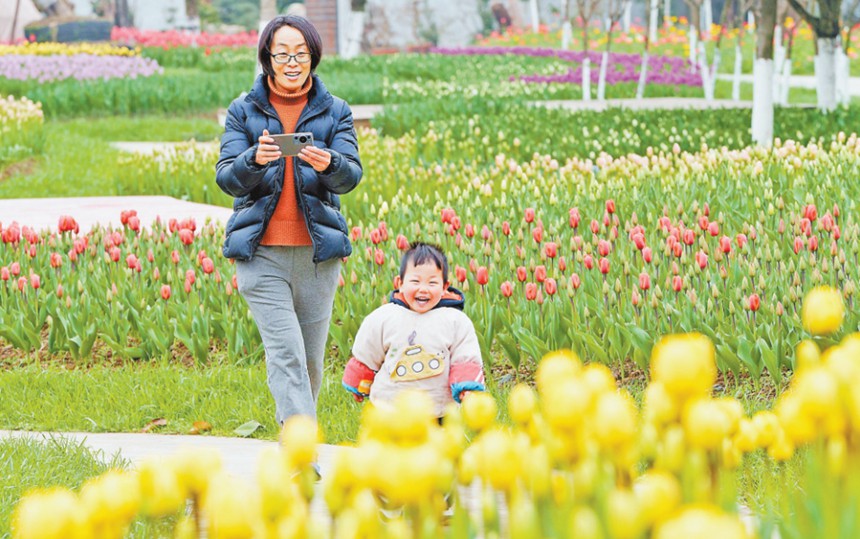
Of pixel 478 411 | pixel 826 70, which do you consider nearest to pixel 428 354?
pixel 478 411

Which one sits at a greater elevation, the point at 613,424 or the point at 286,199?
the point at 613,424

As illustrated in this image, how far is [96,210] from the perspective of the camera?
11.0 meters

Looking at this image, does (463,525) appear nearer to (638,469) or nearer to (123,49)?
(638,469)

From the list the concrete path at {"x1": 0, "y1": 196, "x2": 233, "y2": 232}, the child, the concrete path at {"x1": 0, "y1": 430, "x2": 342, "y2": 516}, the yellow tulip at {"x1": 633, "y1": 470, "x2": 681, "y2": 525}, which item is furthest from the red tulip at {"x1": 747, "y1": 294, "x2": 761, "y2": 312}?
the concrete path at {"x1": 0, "y1": 196, "x2": 233, "y2": 232}

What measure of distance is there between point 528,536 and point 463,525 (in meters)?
0.15

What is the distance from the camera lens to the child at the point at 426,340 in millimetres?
4008

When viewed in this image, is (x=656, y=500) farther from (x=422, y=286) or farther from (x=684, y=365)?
(x=422, y=286)

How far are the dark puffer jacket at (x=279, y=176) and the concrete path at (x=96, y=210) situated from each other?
5.55m

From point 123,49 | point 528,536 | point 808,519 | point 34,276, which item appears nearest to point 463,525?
point 528,536

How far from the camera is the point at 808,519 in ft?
5.39

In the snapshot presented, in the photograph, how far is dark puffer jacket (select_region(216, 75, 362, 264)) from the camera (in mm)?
4164

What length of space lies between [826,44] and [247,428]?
34.8 feet

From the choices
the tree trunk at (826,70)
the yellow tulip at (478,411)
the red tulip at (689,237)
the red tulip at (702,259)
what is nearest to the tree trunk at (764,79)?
the tree trunk at (826,70)

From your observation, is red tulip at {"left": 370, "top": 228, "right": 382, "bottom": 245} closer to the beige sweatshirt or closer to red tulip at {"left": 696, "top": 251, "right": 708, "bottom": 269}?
red tulip at {"left": 696, "top": 251, "right": 708, "bottom": 269}
